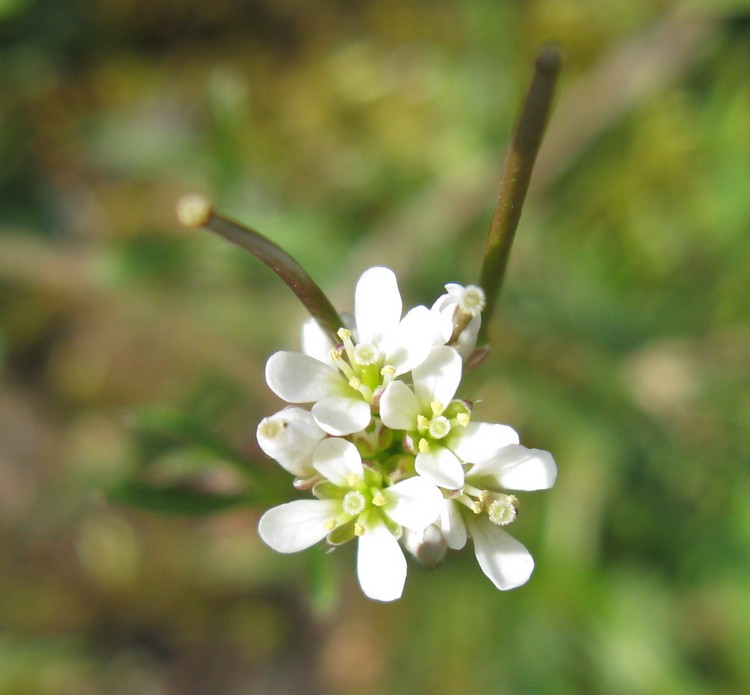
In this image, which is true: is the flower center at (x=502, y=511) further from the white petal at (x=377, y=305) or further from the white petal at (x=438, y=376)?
the white petal at (x=377, y=305)

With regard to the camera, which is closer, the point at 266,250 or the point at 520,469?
the point at 266,250

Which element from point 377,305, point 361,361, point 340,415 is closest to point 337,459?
point 340,415

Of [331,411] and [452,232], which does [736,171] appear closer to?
[452,232]

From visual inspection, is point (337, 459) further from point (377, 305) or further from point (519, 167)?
point (519, 167)

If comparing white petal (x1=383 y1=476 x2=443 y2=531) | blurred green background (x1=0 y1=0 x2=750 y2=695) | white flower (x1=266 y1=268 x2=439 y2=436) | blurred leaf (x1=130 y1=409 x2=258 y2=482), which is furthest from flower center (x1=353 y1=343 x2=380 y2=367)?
blurred green background (x1=0 y1=0 x2=750 y2=695)

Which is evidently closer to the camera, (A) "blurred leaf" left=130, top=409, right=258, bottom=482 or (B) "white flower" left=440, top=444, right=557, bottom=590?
(B) "white flower" left=440, top=444, right=557, bottom=590

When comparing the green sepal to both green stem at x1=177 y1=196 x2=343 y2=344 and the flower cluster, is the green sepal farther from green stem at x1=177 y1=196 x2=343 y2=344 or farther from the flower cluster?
green stem at x1=177 y1=196 x2=343 y2=344
